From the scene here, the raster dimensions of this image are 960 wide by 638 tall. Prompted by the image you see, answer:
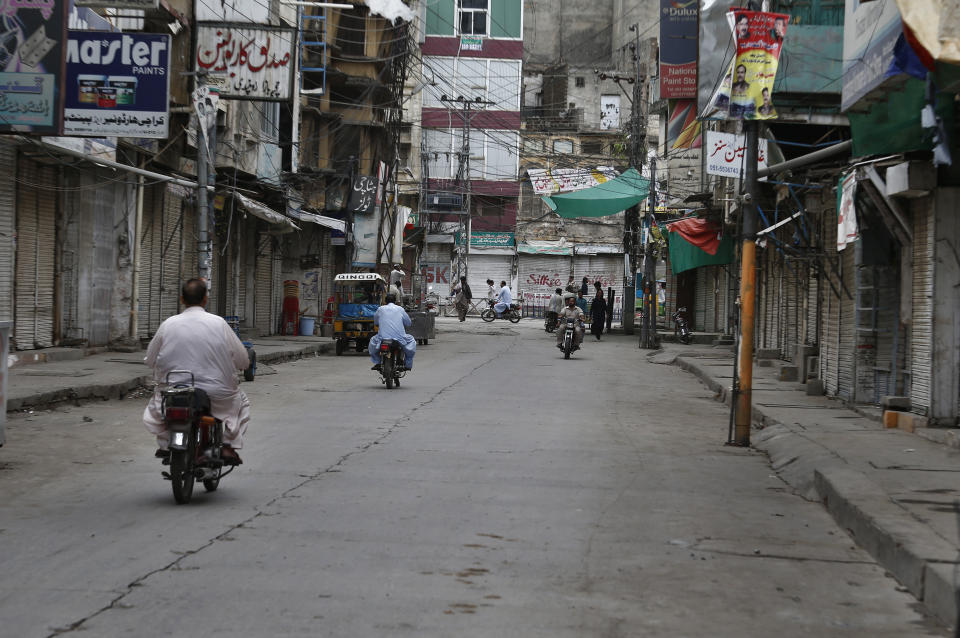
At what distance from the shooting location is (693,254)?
108 ft

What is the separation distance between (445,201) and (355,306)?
3252cm

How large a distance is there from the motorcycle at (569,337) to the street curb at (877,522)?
1595 centimetres

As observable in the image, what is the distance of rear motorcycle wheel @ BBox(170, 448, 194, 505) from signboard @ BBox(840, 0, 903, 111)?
7.45m

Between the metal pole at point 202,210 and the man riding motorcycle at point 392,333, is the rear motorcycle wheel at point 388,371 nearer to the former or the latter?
the man riding motorcycle at point 392,333

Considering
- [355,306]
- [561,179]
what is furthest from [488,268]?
[355,306]

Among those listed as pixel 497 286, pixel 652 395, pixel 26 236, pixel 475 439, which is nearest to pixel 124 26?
pixel 26 236

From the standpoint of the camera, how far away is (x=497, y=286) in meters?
60.8

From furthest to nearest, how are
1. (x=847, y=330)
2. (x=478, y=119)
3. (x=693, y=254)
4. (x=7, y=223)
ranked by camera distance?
(x=478, y=119)
(x=693, y=254)
(x=7, y=223)
(x=847, y=330)

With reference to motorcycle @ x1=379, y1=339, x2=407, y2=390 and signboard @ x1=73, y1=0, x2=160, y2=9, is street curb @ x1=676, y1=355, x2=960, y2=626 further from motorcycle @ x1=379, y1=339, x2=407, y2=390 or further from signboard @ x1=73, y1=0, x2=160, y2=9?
signboard @ x1=73, y1=0, x2=160, y2=9

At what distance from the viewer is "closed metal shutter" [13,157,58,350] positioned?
19.1m

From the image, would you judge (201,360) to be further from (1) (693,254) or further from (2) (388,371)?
(1) (693,254)

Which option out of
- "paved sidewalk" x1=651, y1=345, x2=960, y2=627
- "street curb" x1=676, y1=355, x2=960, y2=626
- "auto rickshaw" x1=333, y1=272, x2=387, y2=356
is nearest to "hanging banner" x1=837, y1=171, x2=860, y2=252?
"paved sidewalk" x1=651, y1=345, x2=960, y2=627

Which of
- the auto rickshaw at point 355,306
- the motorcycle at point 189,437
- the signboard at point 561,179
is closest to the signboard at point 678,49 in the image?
the auto rickshaw at point 355,306

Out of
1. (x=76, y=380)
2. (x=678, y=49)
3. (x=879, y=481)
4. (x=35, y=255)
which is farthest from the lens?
(x=678, y=49)
